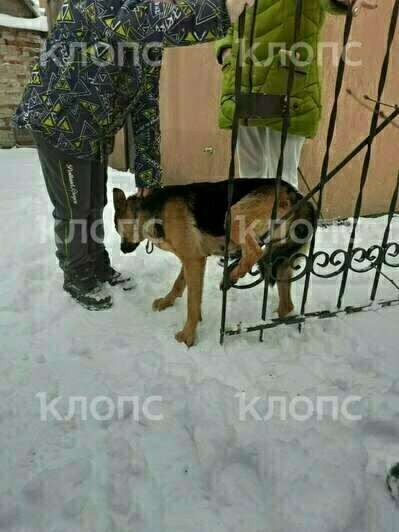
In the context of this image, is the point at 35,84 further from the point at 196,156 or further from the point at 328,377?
the point at 196,156

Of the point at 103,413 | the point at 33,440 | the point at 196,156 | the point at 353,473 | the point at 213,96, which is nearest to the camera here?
the point at 353,473

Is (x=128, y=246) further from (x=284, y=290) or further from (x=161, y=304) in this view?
(x=284, y=290)

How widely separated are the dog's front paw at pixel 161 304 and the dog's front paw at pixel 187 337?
44 cm

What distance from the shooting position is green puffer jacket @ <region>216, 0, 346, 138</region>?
2148 millimetres

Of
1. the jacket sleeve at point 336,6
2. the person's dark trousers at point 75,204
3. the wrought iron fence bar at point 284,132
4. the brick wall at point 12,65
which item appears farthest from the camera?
the brick wall at point 12,65

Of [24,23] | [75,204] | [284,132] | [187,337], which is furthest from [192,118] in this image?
[24,23]

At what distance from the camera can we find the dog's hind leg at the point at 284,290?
2.22 m

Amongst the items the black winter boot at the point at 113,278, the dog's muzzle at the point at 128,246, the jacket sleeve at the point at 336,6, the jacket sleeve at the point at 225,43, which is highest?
the jacket sleeve at the point at 336,6

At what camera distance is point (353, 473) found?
1318 mm

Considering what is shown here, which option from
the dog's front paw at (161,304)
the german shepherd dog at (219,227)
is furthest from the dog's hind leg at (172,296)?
the german shepherd dog at (219,227)

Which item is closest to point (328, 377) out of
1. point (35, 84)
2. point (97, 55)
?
point (97, 55)

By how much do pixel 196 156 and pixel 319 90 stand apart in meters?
2.90

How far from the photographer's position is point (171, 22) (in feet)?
5.31

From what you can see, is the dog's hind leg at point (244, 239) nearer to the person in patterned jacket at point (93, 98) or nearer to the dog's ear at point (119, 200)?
the person in patterned jacket at point (93, 98)
